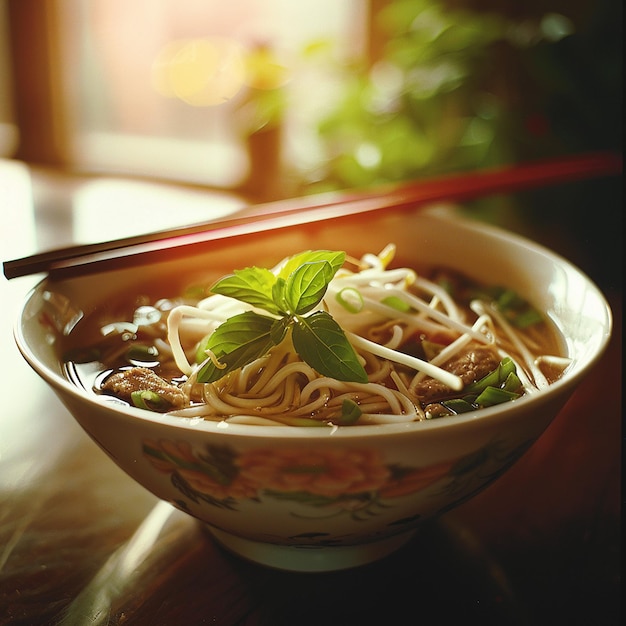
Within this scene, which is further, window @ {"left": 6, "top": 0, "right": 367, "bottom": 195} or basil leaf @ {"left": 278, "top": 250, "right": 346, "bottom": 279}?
window @ {"left": 6, "top": 0, "right": 367, "bottom": 195}

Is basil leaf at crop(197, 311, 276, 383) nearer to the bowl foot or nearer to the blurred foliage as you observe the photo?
the bowl foot

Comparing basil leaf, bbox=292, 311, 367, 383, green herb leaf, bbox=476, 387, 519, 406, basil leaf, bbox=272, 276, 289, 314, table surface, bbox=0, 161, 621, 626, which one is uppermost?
basil leaf, bbox=272, 276, 289, 314

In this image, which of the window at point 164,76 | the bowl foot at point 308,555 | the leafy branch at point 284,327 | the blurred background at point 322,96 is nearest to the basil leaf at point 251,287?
the leafy branch at point 284,327

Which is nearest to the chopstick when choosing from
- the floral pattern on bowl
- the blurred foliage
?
the blurred foliage

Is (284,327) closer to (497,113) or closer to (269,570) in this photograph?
(269,570)

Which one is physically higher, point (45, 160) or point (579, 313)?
point (579, 313)

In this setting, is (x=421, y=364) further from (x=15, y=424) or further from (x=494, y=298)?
(x=15, y=424)

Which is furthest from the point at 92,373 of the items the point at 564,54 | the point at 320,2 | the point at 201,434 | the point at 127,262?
the point at 320,2
